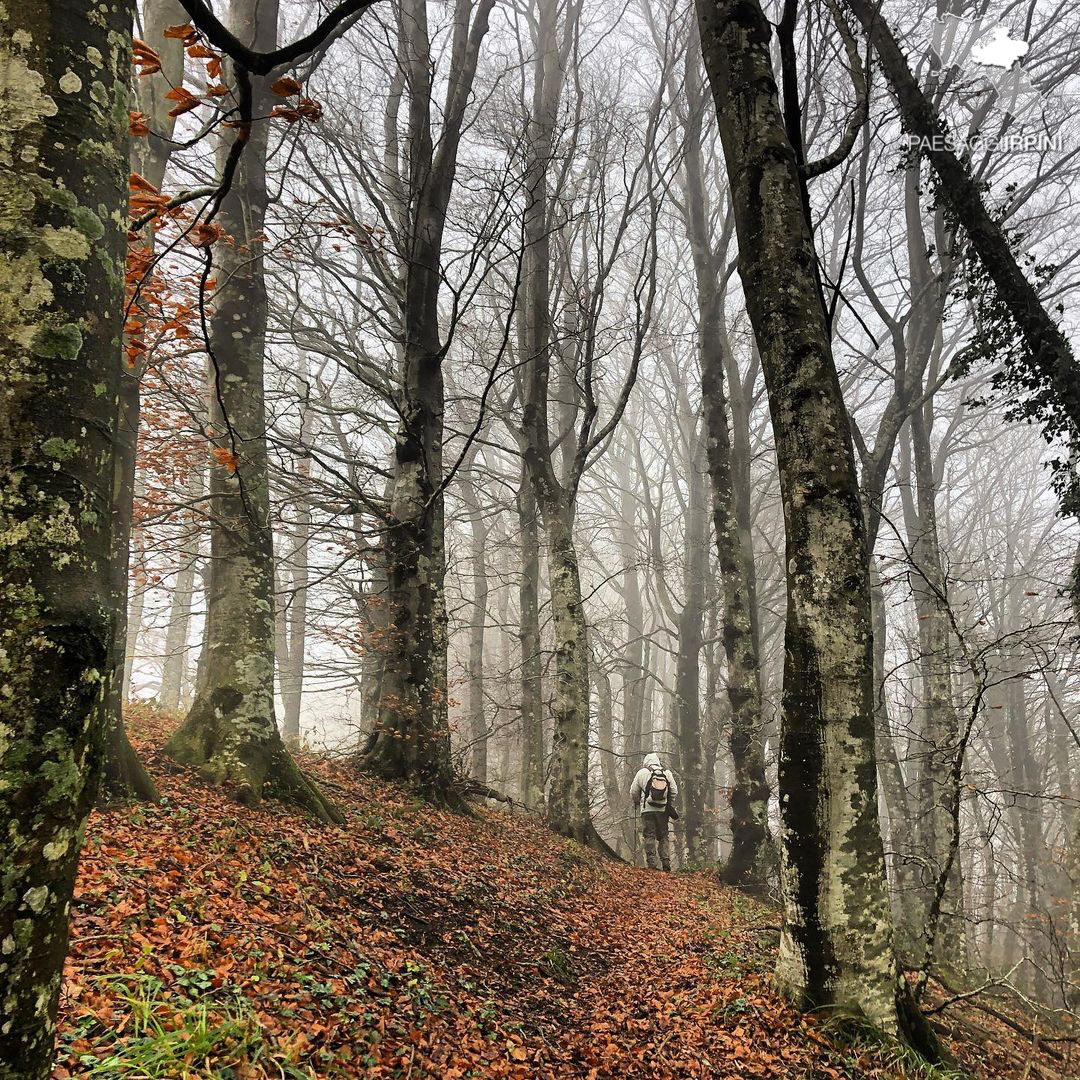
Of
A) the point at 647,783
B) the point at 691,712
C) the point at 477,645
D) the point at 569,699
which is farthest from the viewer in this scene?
the point at 477,645

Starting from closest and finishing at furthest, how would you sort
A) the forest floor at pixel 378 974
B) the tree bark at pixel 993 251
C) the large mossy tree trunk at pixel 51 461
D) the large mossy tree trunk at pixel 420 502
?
1. the large mossy tree trunk at pixel 51 461
2. the forest floor at pixel 378 974
3. the tree bark at pixel 993 251
4. the large mossy tree trunk at pixel 420 502

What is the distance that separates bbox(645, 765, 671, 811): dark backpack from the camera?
11.7 meters

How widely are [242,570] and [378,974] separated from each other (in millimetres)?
3853

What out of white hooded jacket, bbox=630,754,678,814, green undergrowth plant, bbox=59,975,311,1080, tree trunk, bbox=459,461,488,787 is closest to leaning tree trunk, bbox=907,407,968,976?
white hooded jacket, bbox=630,754,678,814

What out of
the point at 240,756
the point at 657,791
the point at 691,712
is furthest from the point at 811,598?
the point at 691,712

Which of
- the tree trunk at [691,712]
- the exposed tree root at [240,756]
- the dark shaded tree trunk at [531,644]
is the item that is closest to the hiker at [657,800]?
the dark shaded tree trunk at [531,644]

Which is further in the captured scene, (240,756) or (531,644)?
(531,644)

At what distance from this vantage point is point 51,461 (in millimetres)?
1281

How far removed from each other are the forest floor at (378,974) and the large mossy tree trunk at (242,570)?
0.31 metres

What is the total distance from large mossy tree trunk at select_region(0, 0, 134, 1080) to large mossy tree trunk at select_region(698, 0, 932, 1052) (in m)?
3.88

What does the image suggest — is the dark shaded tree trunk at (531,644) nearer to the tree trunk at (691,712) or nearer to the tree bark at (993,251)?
the tree trunk at (691,712)

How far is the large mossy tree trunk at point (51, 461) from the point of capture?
1.14 meters

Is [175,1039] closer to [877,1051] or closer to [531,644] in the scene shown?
[877,1051]

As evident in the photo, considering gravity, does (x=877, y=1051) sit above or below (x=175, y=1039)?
below
